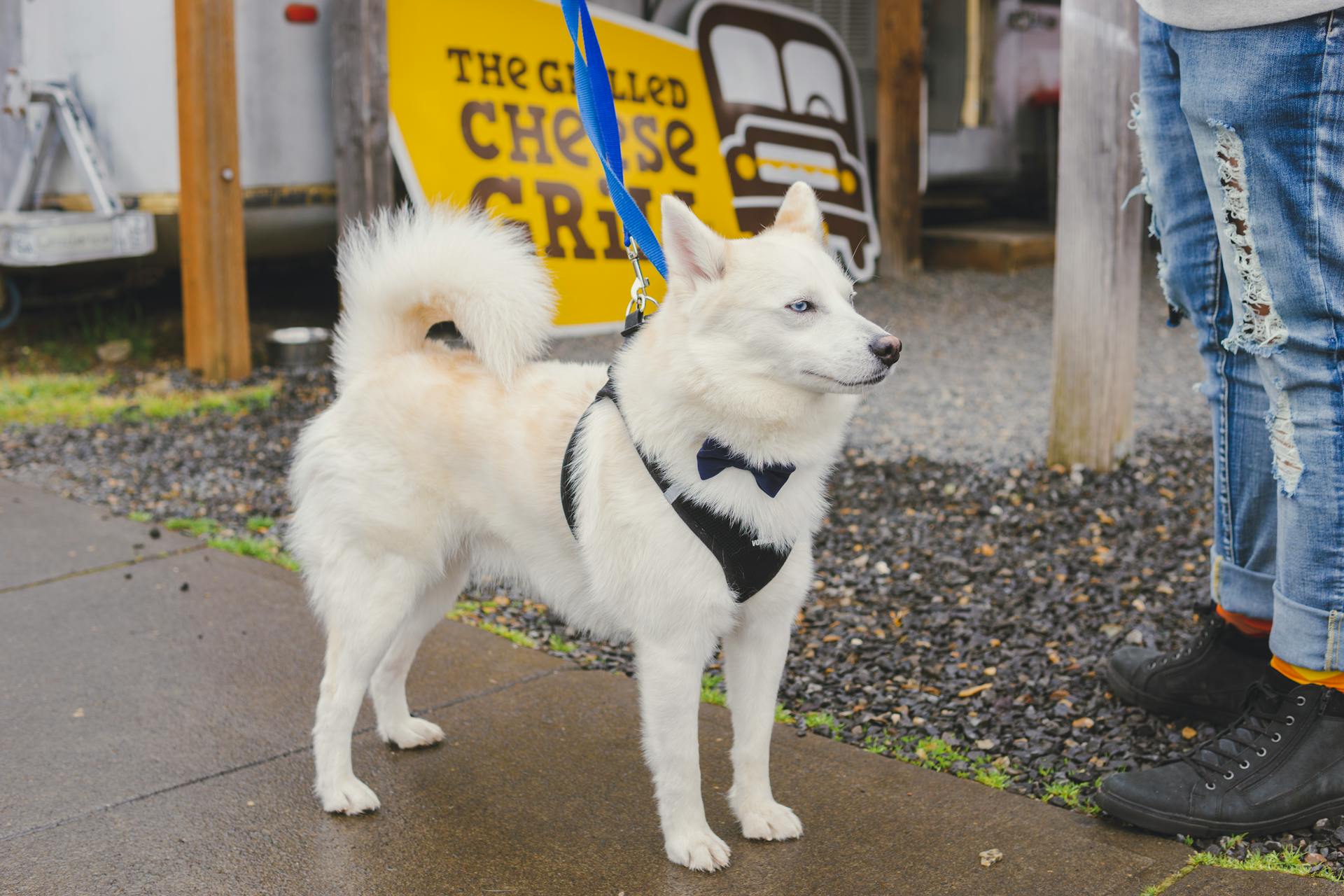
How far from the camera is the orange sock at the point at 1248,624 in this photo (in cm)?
278

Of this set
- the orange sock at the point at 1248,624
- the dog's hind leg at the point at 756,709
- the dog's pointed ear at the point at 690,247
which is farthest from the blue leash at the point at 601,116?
the orange sock at the point at 1248,624

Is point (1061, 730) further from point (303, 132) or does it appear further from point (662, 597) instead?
point (303, 132)

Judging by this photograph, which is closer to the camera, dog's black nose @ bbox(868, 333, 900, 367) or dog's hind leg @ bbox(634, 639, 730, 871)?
dog's black nose @ bbox(868, 333, 900, 367)

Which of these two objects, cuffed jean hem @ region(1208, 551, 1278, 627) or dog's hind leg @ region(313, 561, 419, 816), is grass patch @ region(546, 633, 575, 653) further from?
cuffed jean hem @ region(1208, 551, 1278, 627)

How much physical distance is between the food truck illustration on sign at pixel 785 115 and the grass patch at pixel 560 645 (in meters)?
4.72

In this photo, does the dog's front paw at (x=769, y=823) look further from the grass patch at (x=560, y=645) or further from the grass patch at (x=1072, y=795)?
the grass patch at (x=560, y=645)

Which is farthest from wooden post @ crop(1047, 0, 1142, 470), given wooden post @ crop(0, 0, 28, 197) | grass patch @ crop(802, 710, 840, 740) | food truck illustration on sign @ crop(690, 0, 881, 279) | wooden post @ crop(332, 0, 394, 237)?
wooden post @ crop(0, 0, 28, 197)

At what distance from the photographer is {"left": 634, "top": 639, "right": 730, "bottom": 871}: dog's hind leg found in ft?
7.39

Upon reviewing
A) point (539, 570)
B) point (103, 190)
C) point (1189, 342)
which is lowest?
point (1189, 342)

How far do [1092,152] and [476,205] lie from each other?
247 centimetres

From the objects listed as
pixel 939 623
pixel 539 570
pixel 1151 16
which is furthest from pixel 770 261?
pixel 939 623

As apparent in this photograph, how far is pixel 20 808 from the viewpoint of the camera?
254cm

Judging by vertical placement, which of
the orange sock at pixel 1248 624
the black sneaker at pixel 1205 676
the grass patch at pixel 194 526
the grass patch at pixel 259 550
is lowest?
the grass patch at pixel 194 526

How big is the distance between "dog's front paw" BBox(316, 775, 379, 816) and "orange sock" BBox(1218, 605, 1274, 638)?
1.93 m
